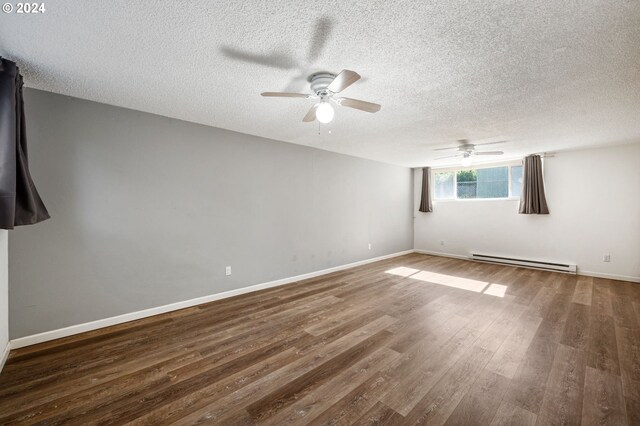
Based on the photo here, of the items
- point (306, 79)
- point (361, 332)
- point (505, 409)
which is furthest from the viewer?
point (361, 332)

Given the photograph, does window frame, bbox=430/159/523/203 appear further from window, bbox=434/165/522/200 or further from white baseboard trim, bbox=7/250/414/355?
white baseboard trim, bbox=7/250/414/355

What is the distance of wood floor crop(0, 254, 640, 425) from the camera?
157 centimetres

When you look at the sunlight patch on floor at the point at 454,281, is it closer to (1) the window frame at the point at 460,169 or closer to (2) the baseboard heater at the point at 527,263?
(2) the baseboard heater at the point at 527,263

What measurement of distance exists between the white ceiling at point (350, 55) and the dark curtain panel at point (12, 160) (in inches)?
7.7

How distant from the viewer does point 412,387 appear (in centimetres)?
178

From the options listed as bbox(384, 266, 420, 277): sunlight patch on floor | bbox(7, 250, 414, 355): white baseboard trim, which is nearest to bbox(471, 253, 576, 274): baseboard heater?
bbox(384, 266, 420, 277): sunlight patch on floor

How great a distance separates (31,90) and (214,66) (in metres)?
1.88

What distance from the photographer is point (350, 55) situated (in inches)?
72.1

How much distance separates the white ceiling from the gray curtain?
1.97 m

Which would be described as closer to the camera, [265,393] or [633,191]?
[265,393]

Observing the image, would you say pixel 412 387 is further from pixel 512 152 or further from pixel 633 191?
pixel 633 191

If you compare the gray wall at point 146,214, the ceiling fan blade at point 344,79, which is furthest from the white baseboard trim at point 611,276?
the ceiling fan blade at point 344,79

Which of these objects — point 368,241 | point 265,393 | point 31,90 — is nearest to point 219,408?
point 265,393

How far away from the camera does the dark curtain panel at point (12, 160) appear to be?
5.87 feet
